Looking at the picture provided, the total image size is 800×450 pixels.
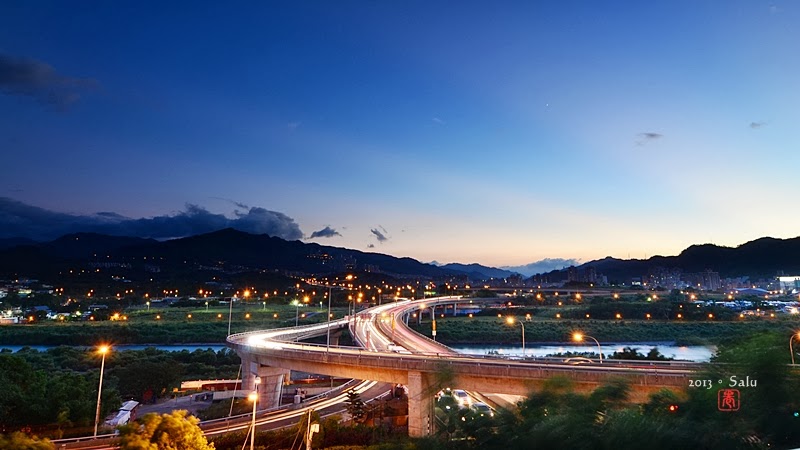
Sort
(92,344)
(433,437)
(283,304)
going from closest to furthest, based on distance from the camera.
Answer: (433,437), (92,344), (283,304)

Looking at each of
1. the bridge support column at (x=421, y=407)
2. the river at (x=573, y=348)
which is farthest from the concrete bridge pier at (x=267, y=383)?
the river at (x=573, y=348)

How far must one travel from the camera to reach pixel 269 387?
45.6m

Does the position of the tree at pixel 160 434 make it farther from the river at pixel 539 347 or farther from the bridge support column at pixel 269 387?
the river at pixel 539 347

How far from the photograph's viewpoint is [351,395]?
125 feet

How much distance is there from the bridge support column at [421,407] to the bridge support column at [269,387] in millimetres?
17508

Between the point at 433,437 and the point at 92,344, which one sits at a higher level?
the point at 433,437

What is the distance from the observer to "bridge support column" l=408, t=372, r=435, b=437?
31359 mm

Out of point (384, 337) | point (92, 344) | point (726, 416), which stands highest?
point (726, 416)

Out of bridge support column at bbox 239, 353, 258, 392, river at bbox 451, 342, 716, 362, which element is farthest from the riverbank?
bridge support column at bbox 239, 353, 258, 392

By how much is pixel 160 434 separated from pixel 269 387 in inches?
1045

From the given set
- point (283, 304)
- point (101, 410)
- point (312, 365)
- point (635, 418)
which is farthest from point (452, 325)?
point (635, 418)

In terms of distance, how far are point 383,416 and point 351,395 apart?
290 centimetres

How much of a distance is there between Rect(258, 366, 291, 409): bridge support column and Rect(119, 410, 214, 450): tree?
24.9 m

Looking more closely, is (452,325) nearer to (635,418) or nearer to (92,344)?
(92,344)
